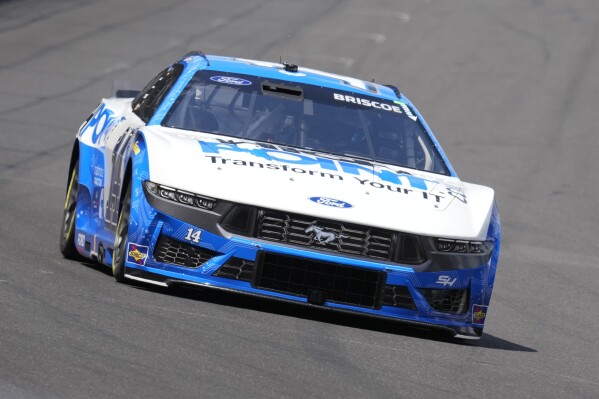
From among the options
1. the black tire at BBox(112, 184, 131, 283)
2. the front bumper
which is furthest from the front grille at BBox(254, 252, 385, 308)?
the black tire at BBox(112, 184, 131, 283)

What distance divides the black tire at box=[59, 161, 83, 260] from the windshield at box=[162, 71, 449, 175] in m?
1.32

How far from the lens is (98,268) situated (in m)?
9.21

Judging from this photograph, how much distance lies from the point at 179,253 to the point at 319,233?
0.74 m

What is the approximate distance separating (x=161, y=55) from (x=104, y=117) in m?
15.4

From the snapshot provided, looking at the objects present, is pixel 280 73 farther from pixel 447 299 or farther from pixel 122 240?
pixel 447 299

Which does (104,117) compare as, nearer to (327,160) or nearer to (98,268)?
(98,268)

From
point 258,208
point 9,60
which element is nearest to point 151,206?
point 258,208

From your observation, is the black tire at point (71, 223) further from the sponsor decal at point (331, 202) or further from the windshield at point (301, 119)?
the sponsor decal at point (331, 202)

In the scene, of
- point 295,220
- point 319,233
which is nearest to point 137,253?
point 295,220

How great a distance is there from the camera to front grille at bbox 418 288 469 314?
773 cm

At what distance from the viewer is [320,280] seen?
7.55 metres

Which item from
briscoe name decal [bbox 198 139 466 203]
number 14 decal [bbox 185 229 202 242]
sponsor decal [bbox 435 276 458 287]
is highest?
briscoe name decal [bbox 198 139 466 203]

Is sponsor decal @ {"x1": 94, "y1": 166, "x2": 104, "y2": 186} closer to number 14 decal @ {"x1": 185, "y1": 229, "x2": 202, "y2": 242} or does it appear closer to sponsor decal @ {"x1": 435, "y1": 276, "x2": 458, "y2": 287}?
number 14 decal @ {"x1": 185, "y1": 229, "x2": 202, "y2": 242}

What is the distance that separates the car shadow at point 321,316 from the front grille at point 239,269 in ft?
0.76
